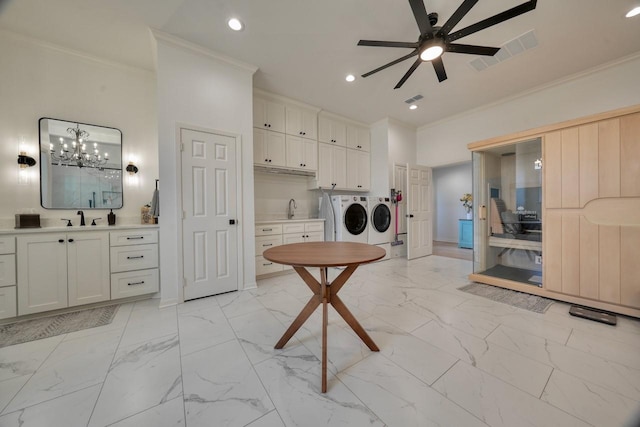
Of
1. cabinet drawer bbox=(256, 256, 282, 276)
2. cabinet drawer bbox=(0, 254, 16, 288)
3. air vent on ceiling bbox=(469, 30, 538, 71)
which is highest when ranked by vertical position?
air vent on ceiling bbox=(469, 30, 538, 71)

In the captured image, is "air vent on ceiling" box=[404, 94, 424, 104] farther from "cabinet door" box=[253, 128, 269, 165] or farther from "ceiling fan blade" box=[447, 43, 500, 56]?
"cabinet door" box=[253, 128, 269, 165]

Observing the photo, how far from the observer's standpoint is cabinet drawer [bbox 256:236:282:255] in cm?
329

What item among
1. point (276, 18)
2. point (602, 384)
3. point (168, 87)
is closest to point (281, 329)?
point (602, 384)

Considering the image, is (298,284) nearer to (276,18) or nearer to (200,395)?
(200,395)

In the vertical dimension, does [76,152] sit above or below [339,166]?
below

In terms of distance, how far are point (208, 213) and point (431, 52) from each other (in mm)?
2995

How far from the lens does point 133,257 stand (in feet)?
8.05

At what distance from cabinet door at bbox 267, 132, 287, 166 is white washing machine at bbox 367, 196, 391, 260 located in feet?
6.14

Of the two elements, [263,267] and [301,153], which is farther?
[301,153]

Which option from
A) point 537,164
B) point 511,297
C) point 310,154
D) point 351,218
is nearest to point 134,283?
point 310,154

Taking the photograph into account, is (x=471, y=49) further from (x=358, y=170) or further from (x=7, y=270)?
(x=7, y=270)

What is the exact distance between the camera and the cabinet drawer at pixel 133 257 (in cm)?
238

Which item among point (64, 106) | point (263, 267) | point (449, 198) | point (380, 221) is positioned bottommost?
point (263, 267)

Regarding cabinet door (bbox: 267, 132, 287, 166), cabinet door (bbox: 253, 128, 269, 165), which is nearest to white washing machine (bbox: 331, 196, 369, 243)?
cabinet door (bbox: 267, 132, 287, 166)
